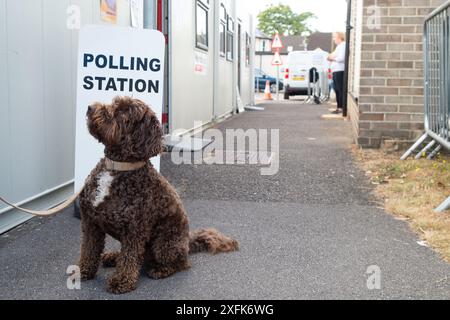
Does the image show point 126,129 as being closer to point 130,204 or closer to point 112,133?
point 112,133

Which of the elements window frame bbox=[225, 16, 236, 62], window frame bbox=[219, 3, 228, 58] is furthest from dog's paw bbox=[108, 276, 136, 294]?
window frame bbox=[225, 16, 236, 62]

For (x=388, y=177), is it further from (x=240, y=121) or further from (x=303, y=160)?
(x=240, y=121)

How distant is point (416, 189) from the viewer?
584 centimetres

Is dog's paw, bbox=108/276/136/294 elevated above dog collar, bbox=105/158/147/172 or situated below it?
below

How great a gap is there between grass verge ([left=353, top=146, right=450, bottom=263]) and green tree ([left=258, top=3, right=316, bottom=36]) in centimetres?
9420

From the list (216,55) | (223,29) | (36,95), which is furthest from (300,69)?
(36,95)

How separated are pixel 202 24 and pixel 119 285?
9.27m

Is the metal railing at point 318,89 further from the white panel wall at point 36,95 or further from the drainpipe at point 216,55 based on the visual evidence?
the white panel wall at point 36,95

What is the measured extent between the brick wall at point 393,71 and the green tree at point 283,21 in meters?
92.8

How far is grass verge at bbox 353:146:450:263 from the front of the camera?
180 inches

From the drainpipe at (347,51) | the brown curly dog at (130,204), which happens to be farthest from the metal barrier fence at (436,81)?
the drainpipe at (347,51)

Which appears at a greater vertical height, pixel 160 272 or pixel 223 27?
pixel 223 27

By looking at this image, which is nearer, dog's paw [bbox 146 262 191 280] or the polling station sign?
dog's paw [bbox 146 262 191 280]

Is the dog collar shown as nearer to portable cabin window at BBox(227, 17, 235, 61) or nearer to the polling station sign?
the polling station sign
